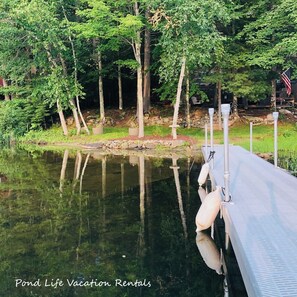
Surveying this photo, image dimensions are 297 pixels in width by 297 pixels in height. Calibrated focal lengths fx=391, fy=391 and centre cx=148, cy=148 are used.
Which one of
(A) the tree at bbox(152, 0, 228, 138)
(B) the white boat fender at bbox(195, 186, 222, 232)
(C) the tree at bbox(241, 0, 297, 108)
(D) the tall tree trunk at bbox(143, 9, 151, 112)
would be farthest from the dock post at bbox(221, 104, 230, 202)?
(D) the tall tree trunk at bbox(143, 9, 151, 112)

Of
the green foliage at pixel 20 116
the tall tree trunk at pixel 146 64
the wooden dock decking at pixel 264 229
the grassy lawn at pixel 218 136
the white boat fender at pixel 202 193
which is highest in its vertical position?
the tall tree trunk at pixel 146 64

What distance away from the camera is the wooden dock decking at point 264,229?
304cm

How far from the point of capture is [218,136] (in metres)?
16.7

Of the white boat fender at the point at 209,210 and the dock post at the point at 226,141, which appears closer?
the dock post at the point at 226,141

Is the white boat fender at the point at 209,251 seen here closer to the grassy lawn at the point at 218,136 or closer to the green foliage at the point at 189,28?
the grassy lawn at the point at 218,136

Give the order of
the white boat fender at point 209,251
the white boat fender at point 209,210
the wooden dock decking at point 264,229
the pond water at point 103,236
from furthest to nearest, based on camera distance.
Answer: the white boat fender at point 209,210
the white boat fender at point 209,251
the pond water at point 103,236
the wooden dock decking at point 264,229

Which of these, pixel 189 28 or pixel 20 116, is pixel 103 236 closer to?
pixel 189 28

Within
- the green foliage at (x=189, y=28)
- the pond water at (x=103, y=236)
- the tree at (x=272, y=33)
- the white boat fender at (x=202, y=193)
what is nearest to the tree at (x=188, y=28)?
the green foliage at (x=189, y=28)

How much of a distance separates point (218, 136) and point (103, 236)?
11512 mm

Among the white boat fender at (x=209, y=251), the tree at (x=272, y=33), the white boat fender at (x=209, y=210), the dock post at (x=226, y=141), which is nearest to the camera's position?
the white boat fender at (x=209, y=251)

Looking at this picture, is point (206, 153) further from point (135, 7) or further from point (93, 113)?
point (93, 113)

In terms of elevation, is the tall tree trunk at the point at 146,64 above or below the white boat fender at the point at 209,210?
above

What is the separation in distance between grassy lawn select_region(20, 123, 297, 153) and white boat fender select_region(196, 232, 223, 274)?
7929 mm

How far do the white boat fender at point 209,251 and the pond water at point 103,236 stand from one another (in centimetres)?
10
